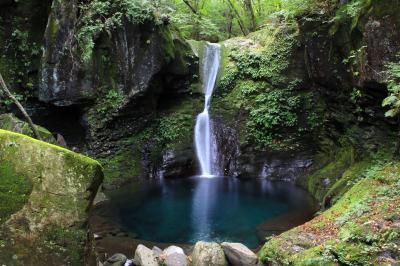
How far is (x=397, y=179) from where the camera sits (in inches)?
328

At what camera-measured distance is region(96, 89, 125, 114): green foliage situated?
15845 millimetres

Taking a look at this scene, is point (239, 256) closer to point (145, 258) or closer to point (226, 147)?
point (145, 258)

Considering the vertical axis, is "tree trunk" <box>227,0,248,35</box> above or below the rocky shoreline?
above

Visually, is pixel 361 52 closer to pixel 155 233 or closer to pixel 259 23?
pixel 155 233

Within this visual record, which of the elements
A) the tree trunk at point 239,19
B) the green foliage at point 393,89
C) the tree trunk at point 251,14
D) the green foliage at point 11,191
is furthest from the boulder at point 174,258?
the tree trunk at point 251,14

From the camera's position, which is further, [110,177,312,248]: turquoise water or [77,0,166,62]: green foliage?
[77,0,166,62]: green foliage

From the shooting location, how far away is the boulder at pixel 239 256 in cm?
722

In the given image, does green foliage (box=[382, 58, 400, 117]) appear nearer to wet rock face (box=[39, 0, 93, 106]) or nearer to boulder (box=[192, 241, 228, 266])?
boulder (box=[192, 241, 228, 266])

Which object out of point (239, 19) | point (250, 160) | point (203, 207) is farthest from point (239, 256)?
point (239, 19)

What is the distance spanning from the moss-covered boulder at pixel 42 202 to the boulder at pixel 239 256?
8.78 feet

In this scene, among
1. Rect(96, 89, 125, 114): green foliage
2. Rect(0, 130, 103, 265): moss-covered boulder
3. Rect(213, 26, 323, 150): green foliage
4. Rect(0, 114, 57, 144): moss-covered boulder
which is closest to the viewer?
Rect(0, 130, 103, 265): moss-covered boulder

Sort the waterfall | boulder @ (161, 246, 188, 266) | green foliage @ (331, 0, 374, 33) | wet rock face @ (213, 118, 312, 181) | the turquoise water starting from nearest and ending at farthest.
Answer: boulder @ (161, 246, 188, 266) < the turquoise water < green foliage @ (331, 0, 374, 33) < wet rock face @ (213, 118, 312, 181) < the waterfall

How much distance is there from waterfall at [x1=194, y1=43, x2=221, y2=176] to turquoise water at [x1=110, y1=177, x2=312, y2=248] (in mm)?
1030

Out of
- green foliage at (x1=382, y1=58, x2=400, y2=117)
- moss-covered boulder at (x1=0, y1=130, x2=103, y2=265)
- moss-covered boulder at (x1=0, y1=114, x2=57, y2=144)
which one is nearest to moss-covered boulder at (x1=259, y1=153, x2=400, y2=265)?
green foliage at (x1=382, y1=58, x2=400, y2=117)
